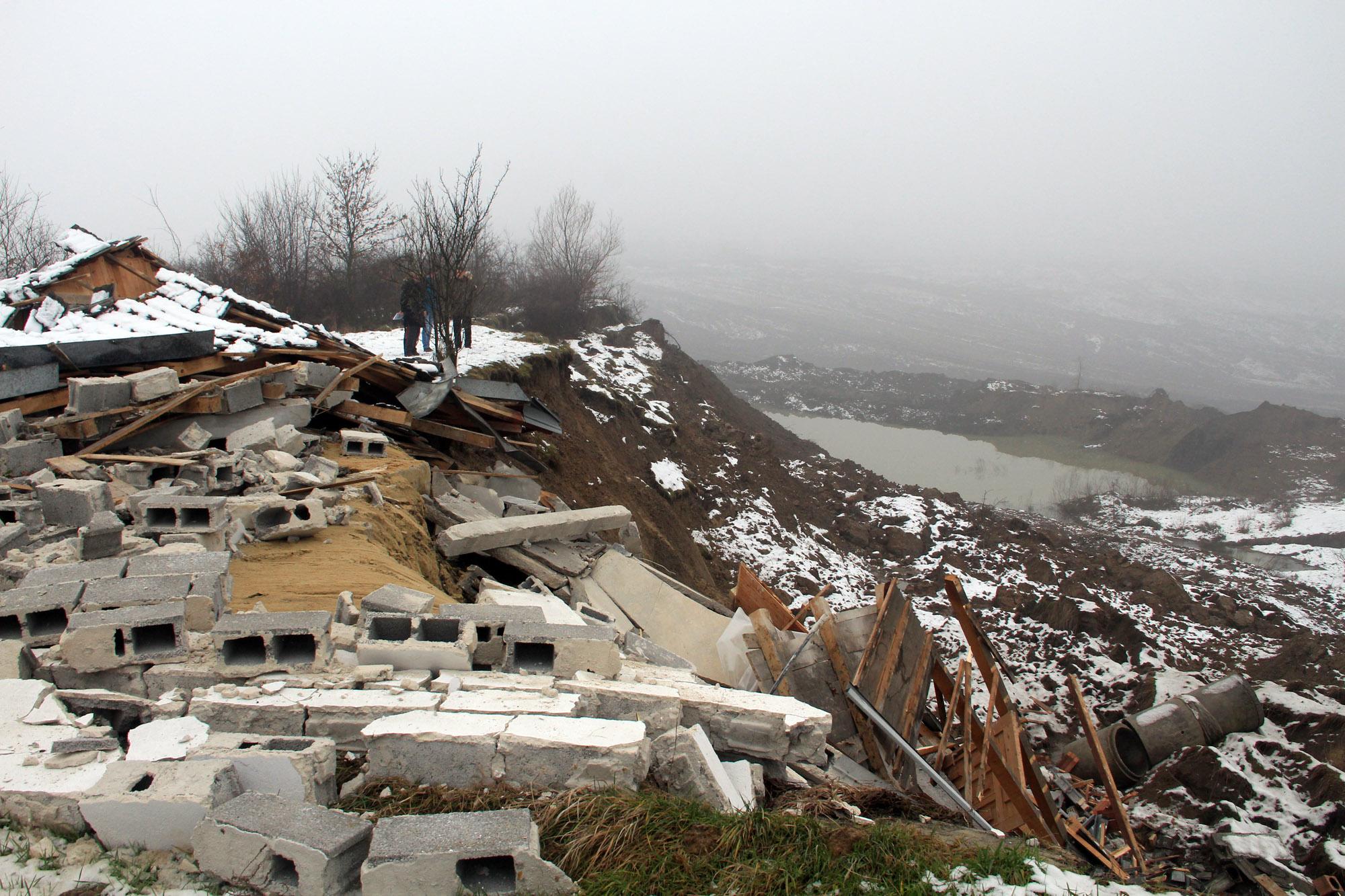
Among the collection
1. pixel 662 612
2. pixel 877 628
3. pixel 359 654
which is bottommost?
pixel 662 612

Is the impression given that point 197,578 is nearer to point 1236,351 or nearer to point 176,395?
point 176,395

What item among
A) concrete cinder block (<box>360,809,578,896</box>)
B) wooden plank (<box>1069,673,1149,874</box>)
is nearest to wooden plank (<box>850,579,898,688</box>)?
wooden plank (<box>1069,673,1149,874</box>)

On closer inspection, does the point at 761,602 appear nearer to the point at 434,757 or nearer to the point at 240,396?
the point at 434,757

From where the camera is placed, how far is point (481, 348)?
15.6m

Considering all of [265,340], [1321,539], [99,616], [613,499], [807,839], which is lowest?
[1321,539]

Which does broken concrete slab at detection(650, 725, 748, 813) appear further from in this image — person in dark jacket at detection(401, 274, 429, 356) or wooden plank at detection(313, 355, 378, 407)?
person in dark jacket at detection(401, 274, 429, 356)

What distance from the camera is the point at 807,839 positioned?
2.95 m

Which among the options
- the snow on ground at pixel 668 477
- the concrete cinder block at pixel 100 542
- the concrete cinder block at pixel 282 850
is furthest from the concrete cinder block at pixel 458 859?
the snow on ground at pixel 668 477

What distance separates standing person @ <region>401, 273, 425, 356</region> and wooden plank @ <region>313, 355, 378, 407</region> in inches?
123

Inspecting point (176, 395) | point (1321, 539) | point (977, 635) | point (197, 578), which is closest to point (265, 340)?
point (176, 395)

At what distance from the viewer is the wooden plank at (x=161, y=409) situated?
6949 mm

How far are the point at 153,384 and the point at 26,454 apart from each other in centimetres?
125

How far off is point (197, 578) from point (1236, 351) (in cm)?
7886

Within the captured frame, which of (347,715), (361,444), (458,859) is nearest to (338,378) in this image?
(361,444)
